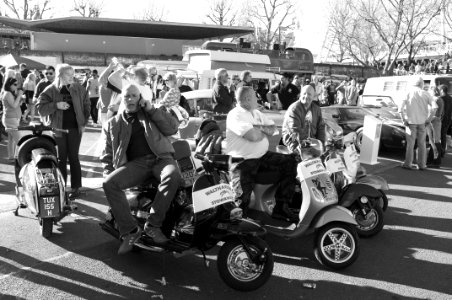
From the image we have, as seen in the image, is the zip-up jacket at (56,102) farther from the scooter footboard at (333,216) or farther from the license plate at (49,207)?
the scooter footboard at (333,216)

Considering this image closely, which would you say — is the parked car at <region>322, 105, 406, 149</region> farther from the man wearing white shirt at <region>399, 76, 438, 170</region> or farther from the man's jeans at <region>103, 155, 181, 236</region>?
the man's jeans at <region>103, 155, 181, 236</region>

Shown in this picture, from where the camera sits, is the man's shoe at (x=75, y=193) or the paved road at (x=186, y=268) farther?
the man's shoe at (x=75, y=193)

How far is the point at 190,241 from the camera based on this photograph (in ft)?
13.8

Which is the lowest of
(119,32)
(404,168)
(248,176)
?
(404,168)

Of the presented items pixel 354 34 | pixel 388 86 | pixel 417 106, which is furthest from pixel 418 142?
pixel 354 34

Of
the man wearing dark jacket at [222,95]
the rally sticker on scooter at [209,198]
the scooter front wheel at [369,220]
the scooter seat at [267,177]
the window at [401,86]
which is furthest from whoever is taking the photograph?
the window at [401,86]

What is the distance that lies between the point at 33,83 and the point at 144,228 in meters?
10.3

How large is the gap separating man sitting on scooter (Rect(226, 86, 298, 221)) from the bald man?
2.06ft

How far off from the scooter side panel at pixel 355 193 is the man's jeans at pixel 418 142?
15.7 ft

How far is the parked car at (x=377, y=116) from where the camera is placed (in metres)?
10.9

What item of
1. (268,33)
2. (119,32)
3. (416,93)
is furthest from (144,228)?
(268,33)

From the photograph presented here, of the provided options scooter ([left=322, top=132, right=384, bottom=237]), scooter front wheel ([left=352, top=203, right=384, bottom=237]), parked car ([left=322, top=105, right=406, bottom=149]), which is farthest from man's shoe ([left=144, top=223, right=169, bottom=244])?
parked car ([left=322, top=105, right=406, bottom=149])

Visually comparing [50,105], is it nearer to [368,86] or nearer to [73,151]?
[73,151]

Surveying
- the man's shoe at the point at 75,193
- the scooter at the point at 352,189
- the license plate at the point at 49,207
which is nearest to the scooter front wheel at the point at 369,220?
the scooter at the point at 352,189
